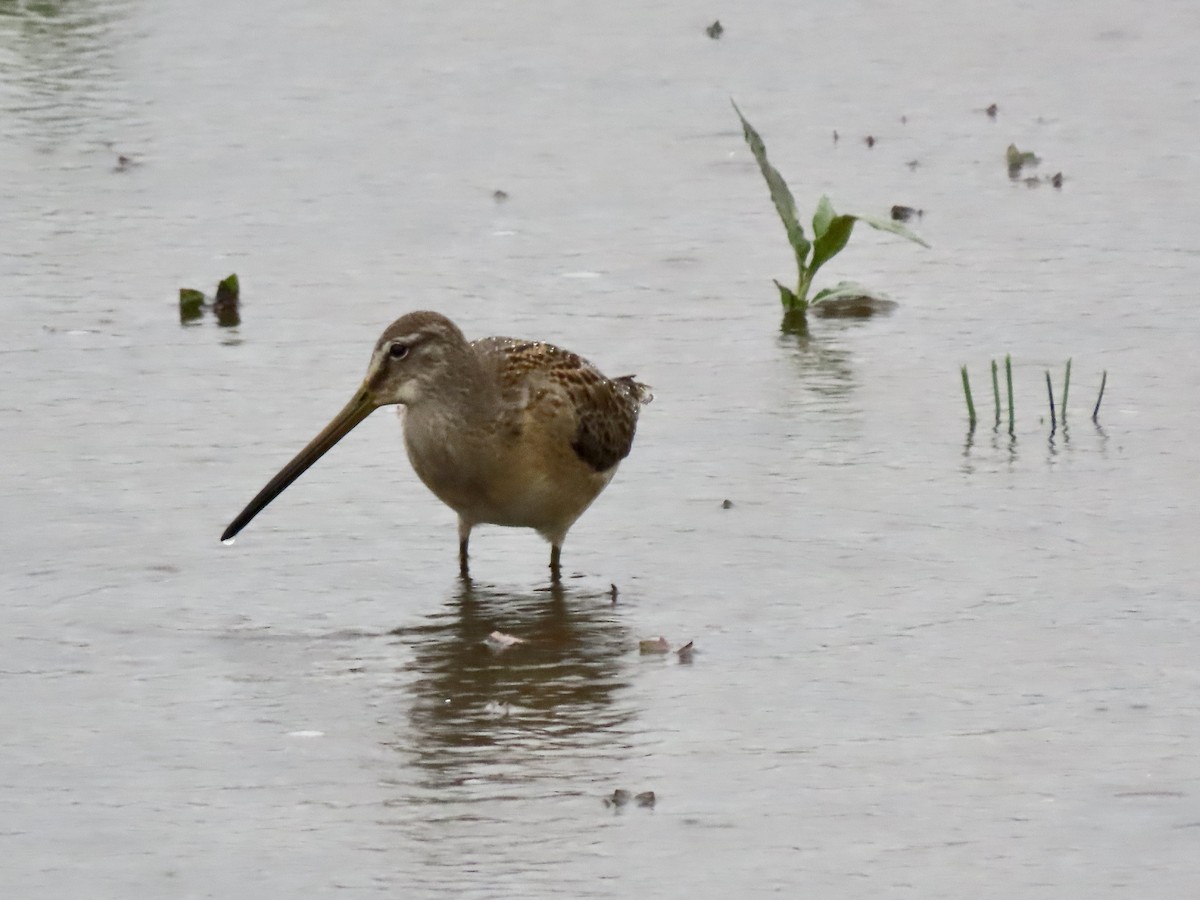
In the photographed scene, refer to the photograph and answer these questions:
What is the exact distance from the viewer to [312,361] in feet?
32.7

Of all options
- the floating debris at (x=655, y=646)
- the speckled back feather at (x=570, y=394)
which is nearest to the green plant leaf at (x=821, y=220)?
the speckled back feather at (x=570, y=394)

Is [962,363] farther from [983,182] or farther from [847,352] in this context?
[983,182]

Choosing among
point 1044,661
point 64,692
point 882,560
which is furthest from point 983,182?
point 64,692

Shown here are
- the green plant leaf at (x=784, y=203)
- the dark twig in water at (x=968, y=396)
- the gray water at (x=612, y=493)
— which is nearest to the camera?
the gray water at (x=612, y=493)

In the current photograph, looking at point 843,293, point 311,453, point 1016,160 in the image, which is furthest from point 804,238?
point 311,453

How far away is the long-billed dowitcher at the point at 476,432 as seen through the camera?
25.1 ft

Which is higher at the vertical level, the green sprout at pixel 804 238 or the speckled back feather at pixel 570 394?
the green sprout at pixel 804 238

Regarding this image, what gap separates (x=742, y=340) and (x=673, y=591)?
2.85 meters

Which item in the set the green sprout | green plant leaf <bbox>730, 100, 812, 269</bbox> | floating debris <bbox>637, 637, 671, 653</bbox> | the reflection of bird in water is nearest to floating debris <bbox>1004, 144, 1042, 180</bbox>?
the green sprout

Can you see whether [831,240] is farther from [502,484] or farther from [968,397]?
[502,484]

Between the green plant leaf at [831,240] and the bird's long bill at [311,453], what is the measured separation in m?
3.13

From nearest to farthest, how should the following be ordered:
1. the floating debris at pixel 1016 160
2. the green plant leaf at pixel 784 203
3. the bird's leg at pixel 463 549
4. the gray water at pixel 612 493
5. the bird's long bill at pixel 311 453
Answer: the gray water at pixel 612 493 < the bird's long bill at pixel 311 453 < the bird's leg at pixel 463 549 < the green plant leaf at pixel 784 203 < the floating debris at pixel 1016 160

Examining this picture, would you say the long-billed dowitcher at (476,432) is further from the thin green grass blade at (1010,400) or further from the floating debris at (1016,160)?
the floating debris at (1016,160)

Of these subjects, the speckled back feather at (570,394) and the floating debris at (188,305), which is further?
the floating debris at (188,305)
